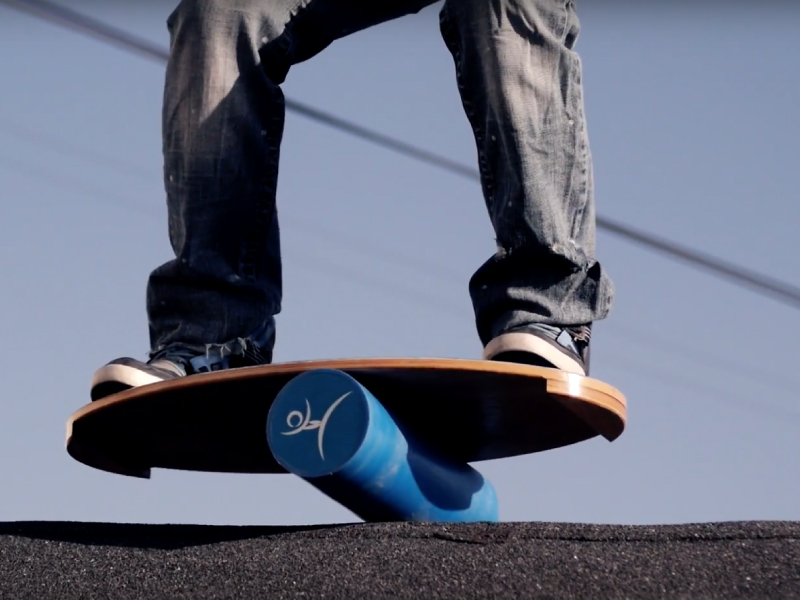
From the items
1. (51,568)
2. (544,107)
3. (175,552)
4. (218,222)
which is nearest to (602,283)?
(544,107)

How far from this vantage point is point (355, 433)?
133 centimetres

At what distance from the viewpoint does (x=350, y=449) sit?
4.37ft

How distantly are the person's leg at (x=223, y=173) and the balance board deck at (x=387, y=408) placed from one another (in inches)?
5.4

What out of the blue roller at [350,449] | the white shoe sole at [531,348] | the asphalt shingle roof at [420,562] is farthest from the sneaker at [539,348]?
the asphalt shingle roof at [420,562]

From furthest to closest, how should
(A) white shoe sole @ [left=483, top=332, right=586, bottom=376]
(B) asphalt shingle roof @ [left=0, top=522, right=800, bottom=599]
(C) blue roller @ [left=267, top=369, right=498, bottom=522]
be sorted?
(A) white shoe sole @ [left=483, top=332, right=586, bottom=376] < (C) blue roller @ [left=267, top=369, right=498, bottom=522] < (B) asphalt shingle roof @ [left=0, top=522, right=800, bottom=599]

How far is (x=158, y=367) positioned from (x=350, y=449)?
16.7 inches

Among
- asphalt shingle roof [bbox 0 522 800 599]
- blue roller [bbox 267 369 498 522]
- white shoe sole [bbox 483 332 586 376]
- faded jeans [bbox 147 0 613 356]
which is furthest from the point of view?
faded jeans [bbox 147 0 613 356]

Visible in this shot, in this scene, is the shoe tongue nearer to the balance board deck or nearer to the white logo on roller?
the balance board deck

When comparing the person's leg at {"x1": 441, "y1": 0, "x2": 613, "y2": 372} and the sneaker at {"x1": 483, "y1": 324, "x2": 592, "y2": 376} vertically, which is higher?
the person's leg at {"x1": 441, "y1": 0, "x2": 613, "y2": 372}

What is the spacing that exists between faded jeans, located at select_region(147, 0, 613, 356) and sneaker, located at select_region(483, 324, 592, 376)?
25 millimetres

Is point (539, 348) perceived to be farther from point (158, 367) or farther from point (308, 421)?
point (158, 367)

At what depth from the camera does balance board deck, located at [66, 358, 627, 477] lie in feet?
4.69

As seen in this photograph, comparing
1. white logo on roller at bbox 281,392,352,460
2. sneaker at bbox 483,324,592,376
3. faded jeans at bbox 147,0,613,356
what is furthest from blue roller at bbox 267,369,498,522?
faded jeans at bbox 147,0,613,356

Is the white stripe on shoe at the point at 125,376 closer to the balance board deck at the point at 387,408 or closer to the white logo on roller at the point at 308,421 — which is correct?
the balance board deck at the point at 387,408
